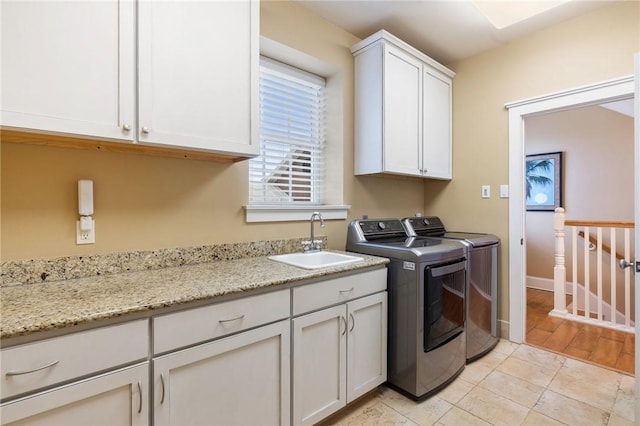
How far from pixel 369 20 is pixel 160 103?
1726 mm

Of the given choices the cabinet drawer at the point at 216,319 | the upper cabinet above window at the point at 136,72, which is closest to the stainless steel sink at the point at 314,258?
the cabinet drawer at the point at 216,319

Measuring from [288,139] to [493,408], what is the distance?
2136 mm

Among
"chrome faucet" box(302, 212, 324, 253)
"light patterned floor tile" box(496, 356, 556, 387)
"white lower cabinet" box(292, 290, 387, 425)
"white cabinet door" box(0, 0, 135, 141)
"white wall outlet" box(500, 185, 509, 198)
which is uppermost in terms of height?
"white cabinet door" box(0, 0, 135, 141)

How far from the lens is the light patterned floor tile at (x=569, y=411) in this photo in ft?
5.57

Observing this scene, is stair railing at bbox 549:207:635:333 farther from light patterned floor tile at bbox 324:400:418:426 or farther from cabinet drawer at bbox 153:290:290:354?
cabinet drawer at bbox 153:290:290:354

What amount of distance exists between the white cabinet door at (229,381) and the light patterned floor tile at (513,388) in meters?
1.39

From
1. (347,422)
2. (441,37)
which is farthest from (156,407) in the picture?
(441,37)

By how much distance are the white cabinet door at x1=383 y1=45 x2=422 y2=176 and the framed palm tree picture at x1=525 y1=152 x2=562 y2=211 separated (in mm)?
2766

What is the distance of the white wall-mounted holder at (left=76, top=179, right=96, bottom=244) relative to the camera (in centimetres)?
140

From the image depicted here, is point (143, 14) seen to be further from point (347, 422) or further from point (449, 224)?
point (449, 224)

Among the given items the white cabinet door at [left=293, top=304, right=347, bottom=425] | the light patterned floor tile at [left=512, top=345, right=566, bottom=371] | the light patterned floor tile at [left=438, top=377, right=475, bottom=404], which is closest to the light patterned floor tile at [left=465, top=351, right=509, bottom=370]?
the light patterned floor tile at [left=512, top=345, right=566, bottom=371]

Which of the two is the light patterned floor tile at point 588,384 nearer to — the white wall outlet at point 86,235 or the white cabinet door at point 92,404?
the white cabinet door at point 92,404

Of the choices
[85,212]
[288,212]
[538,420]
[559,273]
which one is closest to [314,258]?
[288,212]

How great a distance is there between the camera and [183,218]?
172 centimetres
